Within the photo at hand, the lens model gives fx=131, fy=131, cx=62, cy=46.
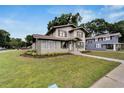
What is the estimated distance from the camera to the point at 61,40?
14086mm

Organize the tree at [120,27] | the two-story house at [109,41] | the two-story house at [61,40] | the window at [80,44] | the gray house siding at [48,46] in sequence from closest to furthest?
the tree at [120,27], the two-story house at [109,41], the gray house siding at [48,46], the two-story house at [61,40], the window at [80,44]

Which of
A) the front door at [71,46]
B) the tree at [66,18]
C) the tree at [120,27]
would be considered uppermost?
the tree at [66,18]

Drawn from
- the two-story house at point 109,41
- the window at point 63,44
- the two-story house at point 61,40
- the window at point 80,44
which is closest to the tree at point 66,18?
the two-story house at point 61,40

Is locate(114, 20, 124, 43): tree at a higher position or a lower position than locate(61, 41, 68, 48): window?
higher

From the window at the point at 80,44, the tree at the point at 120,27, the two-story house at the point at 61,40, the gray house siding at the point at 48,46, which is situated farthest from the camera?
the window at the point at 80,44

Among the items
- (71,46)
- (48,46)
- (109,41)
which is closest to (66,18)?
(48,46)

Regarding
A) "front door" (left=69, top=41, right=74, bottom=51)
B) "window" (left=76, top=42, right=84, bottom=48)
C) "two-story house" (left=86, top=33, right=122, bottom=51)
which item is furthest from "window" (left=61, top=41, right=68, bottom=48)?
"two-story house" (left=86, top=33, right=122, bottom=51)

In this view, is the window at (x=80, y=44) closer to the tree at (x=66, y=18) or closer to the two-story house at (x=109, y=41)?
the two-story house at (x=109, y=41)

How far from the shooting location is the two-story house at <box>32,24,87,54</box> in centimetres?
1207

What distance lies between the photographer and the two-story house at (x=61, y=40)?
39.6ft

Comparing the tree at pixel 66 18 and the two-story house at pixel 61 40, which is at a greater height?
the tree at pixel 66 18

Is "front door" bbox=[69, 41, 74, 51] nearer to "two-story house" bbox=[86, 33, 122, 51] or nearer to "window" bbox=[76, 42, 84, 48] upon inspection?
"window" bbox=[76, 42, 84, 48]
